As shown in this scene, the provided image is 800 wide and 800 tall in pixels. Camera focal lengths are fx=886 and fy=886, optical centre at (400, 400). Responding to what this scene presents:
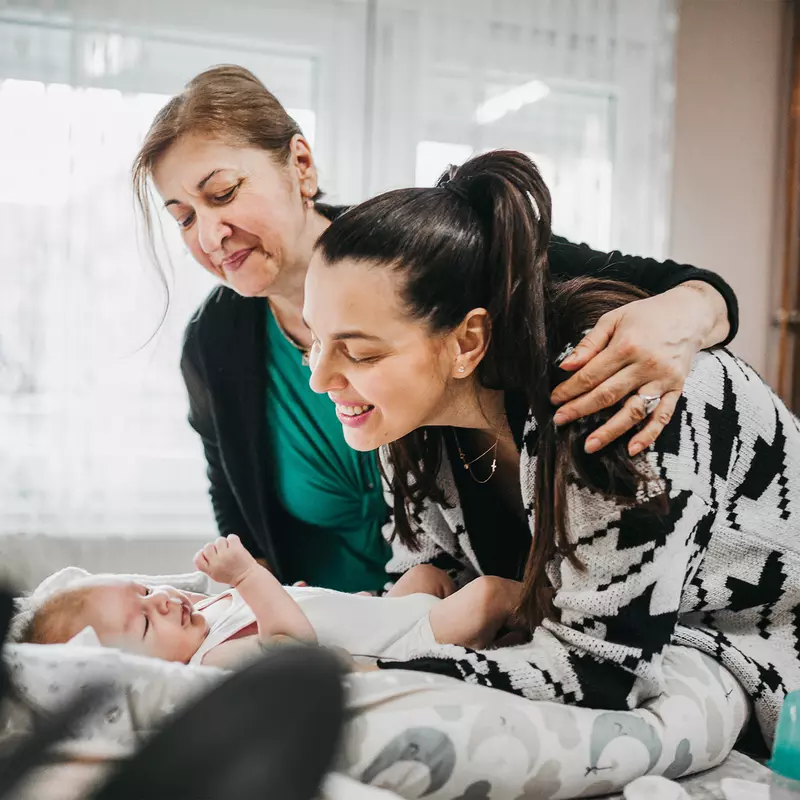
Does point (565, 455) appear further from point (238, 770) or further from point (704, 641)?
point (238, 770)

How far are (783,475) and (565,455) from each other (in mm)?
304

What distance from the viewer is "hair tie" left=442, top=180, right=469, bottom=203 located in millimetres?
975

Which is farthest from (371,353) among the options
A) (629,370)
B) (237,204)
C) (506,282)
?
(237,204)

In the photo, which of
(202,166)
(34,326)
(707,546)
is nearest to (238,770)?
(707,546)

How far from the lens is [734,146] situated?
3053 mm

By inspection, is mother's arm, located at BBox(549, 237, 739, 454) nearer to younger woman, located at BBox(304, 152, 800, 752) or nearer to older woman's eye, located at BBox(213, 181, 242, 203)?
younger woman, located at BBox(304, 152, 800, 752)

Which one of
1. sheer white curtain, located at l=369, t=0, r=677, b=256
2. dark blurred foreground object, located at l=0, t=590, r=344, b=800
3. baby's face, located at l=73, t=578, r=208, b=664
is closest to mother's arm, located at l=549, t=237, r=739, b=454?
baby's face, located at l=73, t=578, r=208, b=664

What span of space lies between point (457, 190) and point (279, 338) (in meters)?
0.53

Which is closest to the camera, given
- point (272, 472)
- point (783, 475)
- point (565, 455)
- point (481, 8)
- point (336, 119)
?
point (565, 455)

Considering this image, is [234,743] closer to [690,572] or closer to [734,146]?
[690,572]

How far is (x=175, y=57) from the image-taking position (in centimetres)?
242

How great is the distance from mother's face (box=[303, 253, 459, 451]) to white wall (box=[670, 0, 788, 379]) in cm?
227

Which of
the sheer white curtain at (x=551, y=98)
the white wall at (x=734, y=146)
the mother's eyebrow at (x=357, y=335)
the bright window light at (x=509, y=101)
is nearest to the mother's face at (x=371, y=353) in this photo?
the mother's eyebrow at (x=357, y=335)

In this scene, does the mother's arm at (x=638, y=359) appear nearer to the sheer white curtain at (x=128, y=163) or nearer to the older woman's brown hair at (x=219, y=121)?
the older woman's brown hair at (x=219, y=121)
